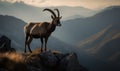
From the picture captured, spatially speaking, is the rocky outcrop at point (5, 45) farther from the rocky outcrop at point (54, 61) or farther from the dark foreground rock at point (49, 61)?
the rocky outcrop at point (54, 61)

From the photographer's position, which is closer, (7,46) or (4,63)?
(4,63)

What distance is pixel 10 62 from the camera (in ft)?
59.2

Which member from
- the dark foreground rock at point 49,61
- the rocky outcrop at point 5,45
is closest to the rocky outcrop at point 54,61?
the dark foreground rock at point 49,61

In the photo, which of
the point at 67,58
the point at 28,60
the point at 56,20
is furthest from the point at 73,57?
the point at 28,60

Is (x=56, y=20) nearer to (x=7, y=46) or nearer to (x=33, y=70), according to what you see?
(x=7, y=46)

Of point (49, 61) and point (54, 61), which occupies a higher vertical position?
point (49, 61)

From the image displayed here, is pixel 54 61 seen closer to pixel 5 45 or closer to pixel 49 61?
pixel 49 61

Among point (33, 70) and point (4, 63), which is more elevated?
point (4, 63)

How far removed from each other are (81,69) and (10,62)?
13.0 metres

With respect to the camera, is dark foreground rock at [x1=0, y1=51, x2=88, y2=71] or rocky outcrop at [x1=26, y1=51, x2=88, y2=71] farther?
rocky outcrop at [x1=26, y1=51, x2=88, y2=71]

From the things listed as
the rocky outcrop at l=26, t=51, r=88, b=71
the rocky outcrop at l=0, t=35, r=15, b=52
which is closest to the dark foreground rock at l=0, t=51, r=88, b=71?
the rocky outcrop at l=26, t=51, r=88, b=71

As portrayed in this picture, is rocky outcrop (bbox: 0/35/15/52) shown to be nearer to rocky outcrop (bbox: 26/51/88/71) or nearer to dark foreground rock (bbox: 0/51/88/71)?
dark foreground rock (bbox: 0/51/88/71)

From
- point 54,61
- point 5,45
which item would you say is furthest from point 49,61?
point 5,45

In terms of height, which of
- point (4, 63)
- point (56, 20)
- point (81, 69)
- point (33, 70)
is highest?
point (56, 20)
